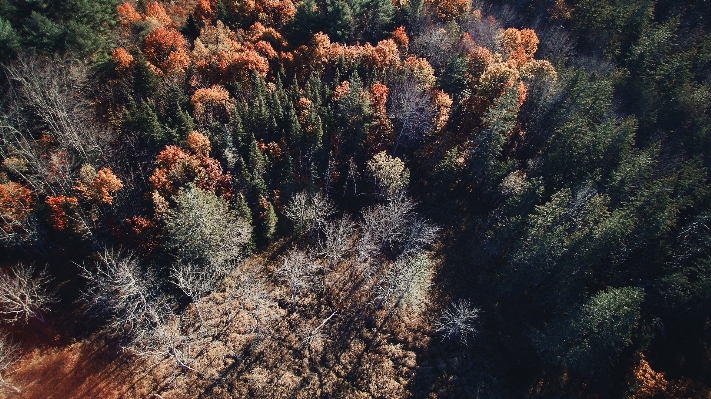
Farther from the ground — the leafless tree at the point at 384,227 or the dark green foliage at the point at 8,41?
the dark green foliage at the point at 8,41

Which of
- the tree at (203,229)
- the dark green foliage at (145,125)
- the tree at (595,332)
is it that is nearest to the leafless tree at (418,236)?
the tree at (595,332)

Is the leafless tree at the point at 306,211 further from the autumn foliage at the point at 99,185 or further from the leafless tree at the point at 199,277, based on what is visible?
the autumn foliage at the point at 99,185

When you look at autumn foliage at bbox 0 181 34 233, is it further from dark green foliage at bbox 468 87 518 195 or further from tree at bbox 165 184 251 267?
dark green foliage at bbox 468 87 518 195

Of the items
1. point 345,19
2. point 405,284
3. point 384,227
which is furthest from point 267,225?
point 345,19

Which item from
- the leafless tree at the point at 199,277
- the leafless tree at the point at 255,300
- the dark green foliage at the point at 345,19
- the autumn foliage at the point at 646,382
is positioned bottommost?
the leafless tree at the point at 255,300

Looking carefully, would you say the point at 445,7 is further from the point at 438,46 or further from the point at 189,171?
the point at 189,171

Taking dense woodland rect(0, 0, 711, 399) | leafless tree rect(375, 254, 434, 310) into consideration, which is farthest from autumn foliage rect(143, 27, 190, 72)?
leafless tree rect(375, 254, 434, 310)

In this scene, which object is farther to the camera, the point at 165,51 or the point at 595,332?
the point at 165,51
